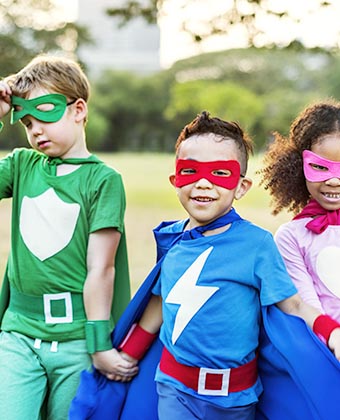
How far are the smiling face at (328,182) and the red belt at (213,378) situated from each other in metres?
0.85

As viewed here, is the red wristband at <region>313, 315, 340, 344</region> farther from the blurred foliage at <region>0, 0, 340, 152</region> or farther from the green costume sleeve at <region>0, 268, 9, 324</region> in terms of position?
the blurred foliage at <region>0, 0, 340, 152</region>

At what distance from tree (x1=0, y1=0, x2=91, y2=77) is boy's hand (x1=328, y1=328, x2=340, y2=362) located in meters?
38.6

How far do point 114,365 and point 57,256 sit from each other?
0.60 metres

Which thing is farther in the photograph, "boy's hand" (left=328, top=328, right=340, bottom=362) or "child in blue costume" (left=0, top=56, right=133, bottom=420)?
"child in blue costume" (left=0, top=56, right=133, bottom=420)

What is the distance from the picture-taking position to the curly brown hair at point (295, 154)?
3.46 m

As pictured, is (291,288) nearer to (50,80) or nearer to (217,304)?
(217,304)

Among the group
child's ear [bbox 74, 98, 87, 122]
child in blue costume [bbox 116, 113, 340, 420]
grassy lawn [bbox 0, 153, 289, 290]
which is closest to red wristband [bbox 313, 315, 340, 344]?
child in blue costume [bbox 116, 113, 340, 420]

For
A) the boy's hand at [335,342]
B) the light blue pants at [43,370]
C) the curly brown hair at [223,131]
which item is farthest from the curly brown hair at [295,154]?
the light blue pants at [43,370]

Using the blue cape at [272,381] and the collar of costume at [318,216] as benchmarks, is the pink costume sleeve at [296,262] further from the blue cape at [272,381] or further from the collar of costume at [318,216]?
the blue cape at [272,381]

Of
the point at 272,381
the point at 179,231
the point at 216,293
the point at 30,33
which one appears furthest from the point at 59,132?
the point at 30,33

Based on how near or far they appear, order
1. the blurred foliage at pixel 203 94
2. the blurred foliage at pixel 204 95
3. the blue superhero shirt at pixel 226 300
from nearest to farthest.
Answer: the blue superhero shirt at pixel 226 300 < the blurred foliage at pixel 204 95 < the blurred foliage at pixel 203 94

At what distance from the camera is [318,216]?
3.41 m

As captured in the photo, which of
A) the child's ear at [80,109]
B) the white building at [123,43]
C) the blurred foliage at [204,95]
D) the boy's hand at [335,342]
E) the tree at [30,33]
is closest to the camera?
the boy's hand at [335,342]

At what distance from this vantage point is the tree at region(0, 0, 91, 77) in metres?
43.1
